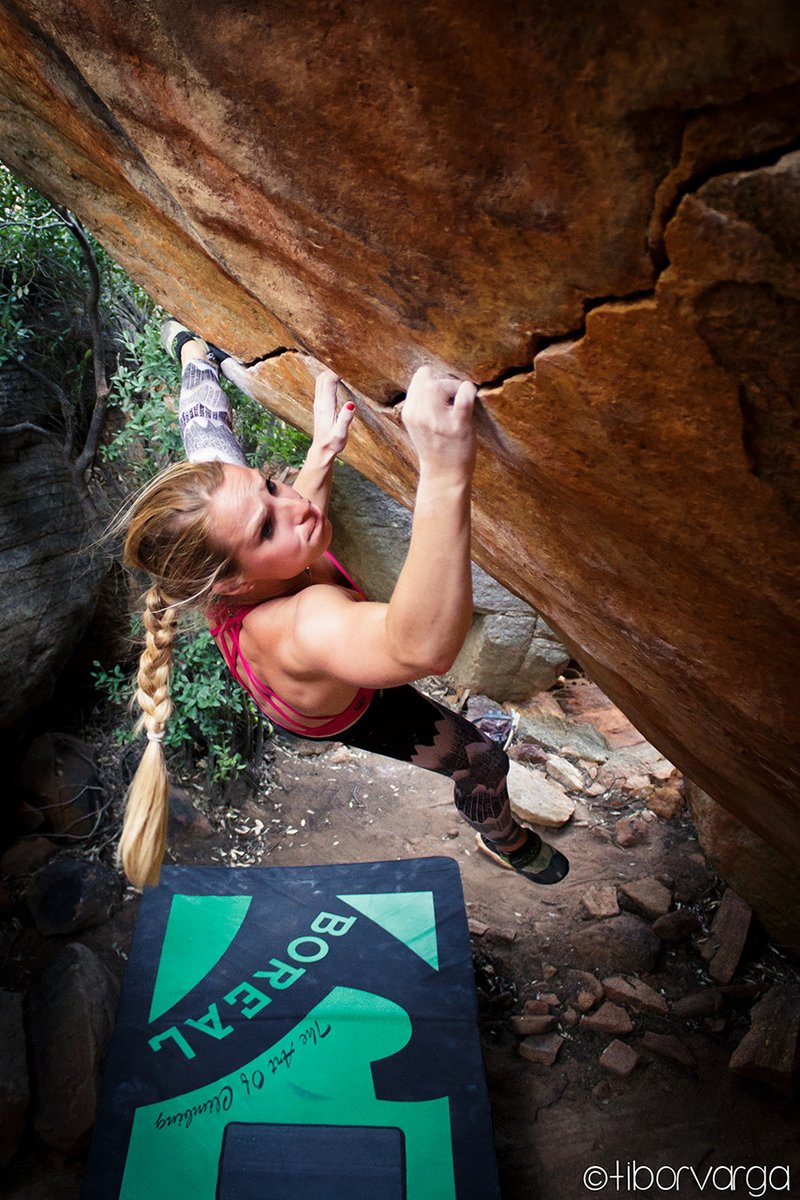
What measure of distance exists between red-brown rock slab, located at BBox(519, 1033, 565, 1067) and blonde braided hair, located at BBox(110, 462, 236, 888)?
1833 millimetres

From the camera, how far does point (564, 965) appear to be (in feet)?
11.1

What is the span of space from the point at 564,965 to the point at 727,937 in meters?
0.75

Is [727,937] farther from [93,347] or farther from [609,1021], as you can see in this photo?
[93,347]

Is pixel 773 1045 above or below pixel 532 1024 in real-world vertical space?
below

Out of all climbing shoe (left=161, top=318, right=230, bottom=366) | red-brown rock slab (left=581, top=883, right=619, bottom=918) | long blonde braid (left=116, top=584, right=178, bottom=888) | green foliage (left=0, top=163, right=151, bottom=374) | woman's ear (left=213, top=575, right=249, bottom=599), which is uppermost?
green foliage (left=0, top=163, right=151, bottom=374)

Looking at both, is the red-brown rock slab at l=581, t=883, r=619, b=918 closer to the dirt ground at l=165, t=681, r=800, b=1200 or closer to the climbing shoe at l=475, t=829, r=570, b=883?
the dirt ground at l=165, t=681, r=800, b=1200

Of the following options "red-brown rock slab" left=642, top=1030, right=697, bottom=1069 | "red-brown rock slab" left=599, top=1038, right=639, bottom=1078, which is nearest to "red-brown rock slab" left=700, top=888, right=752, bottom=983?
"red-brown rock slab" left=642, top=1030, right=697, bottom=1069

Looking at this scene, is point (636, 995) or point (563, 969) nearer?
point (636, 995)

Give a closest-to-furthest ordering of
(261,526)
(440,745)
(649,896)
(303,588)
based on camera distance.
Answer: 1. (261,526)
2. (303,588)
3. (440,745)
4. (649,896)

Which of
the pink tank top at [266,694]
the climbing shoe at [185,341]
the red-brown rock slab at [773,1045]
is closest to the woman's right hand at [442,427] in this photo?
the pink tank top at [266,694]

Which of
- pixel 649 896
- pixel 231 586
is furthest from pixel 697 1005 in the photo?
pixel 231 586

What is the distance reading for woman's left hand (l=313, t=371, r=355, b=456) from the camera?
195 centimetres
